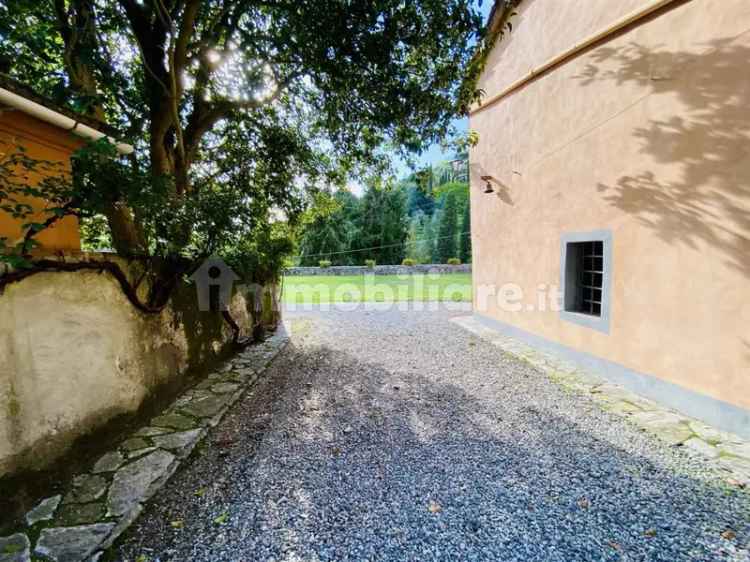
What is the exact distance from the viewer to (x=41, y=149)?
8.63 feet

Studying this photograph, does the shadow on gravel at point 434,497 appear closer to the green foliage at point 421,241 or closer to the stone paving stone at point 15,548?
the stone paving stone at point 15,548

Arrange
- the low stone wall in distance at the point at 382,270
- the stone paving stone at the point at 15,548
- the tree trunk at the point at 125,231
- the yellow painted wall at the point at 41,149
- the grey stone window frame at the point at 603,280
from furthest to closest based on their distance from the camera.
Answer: the low stone wall in distance at the point at 382,270
the grey stone window frame at the point at 603,280
the tree trunk at the point at 125,231
the yellow painted wall at the point at 41,149
the stone paving stone at the point at 15,548

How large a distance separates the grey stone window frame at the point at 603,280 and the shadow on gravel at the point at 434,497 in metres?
1.91

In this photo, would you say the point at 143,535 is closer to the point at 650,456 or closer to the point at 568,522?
the point at 568,522

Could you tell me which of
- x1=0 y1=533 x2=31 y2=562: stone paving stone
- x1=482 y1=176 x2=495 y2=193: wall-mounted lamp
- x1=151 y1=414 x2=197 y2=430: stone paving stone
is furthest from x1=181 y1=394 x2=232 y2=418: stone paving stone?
x1=482 y1=176 x2=495 y2=193: wall-mounted lamp

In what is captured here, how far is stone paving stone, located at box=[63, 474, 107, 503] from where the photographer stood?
7.68 feet

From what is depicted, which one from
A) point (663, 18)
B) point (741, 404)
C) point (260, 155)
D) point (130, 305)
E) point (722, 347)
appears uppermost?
point (663, 18)

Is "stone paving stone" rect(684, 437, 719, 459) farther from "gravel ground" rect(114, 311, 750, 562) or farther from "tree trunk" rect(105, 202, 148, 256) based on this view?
"tree trunk" rect(105, 202, 148, 256)

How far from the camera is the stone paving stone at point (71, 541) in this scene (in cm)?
190

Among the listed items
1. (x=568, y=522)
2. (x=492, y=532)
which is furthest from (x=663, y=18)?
(x=492, y=532)

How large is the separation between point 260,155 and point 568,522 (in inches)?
288

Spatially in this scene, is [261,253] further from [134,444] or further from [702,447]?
[702,447]

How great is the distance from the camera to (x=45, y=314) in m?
2.39

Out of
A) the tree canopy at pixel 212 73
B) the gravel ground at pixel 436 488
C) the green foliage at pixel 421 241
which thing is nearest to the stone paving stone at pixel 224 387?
the gravel ground at pixel 436 488
